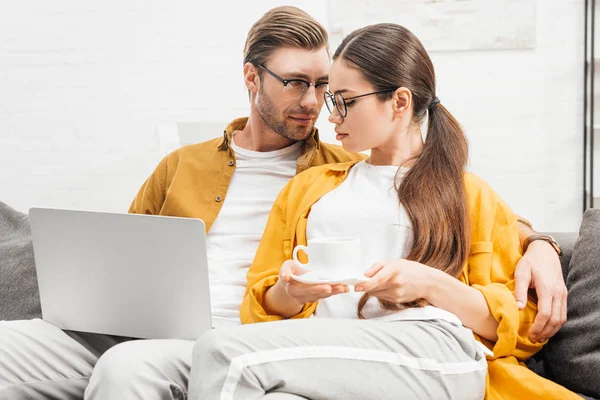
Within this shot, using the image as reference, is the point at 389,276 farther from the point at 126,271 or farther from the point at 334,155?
the point at 334,155

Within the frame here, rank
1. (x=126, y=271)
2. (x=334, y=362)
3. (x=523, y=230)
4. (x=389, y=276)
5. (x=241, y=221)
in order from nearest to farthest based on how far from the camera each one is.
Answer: (x=334, y=362) → (x=389, y=276) → (x=126, y=271) → (x=523, y=230) → (x=241, y=221)

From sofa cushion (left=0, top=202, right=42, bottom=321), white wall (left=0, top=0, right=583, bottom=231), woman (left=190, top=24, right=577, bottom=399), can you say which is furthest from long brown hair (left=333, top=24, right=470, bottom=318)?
white wall (left=0, top=0, right=583, bottom=231)

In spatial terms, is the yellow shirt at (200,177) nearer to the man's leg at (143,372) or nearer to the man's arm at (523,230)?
the man's arm at (523,230)

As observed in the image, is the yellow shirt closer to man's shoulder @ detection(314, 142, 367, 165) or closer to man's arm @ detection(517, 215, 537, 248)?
man's shoulder @ detection(314, 142, 367, 165)

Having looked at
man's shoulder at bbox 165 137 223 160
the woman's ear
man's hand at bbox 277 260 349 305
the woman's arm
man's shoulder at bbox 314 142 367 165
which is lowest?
the woman's arm

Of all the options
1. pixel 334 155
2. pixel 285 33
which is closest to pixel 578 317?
pixel 334 155

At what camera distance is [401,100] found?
167 cm

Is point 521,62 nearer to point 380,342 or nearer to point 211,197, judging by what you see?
point 211,197

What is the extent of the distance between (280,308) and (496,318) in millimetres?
429

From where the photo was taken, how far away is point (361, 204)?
1.62 m

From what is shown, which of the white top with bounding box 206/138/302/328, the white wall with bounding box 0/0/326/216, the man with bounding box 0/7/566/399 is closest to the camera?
the man with bounding box 0/7/566/399

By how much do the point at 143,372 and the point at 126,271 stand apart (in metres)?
0.23

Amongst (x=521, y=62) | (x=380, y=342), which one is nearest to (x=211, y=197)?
(x=380, y=342)

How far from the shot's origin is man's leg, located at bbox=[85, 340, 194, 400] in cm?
129
